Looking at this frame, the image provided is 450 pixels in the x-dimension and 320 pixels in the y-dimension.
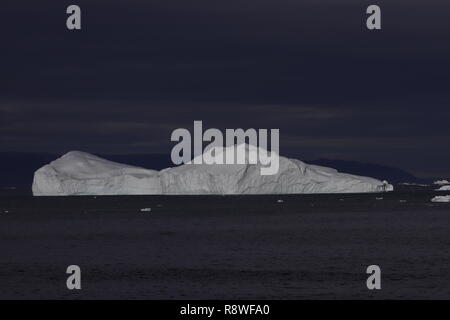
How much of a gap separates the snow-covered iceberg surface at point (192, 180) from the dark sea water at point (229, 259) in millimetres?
59486

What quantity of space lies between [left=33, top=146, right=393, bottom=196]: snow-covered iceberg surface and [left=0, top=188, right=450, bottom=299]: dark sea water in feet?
195

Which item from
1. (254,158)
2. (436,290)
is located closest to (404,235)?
(436,290)

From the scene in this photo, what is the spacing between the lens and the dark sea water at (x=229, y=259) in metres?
40.6

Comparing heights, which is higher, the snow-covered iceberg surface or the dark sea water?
the snow-covered iceberg surface

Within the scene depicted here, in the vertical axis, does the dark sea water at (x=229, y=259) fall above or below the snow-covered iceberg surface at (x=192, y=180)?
below

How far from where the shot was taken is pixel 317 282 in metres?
42.9

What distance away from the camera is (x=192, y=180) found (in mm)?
160000

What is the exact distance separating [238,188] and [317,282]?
121m

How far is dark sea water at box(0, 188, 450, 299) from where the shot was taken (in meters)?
40.6

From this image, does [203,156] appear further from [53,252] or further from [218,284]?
[218,284]

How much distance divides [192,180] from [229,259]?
105m

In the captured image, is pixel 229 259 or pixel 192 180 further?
pixel 192 180

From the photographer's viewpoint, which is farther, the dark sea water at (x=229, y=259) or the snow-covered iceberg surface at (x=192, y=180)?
the snow-covered iceberg surface at (x=192, y=180)

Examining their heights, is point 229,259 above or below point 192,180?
below
